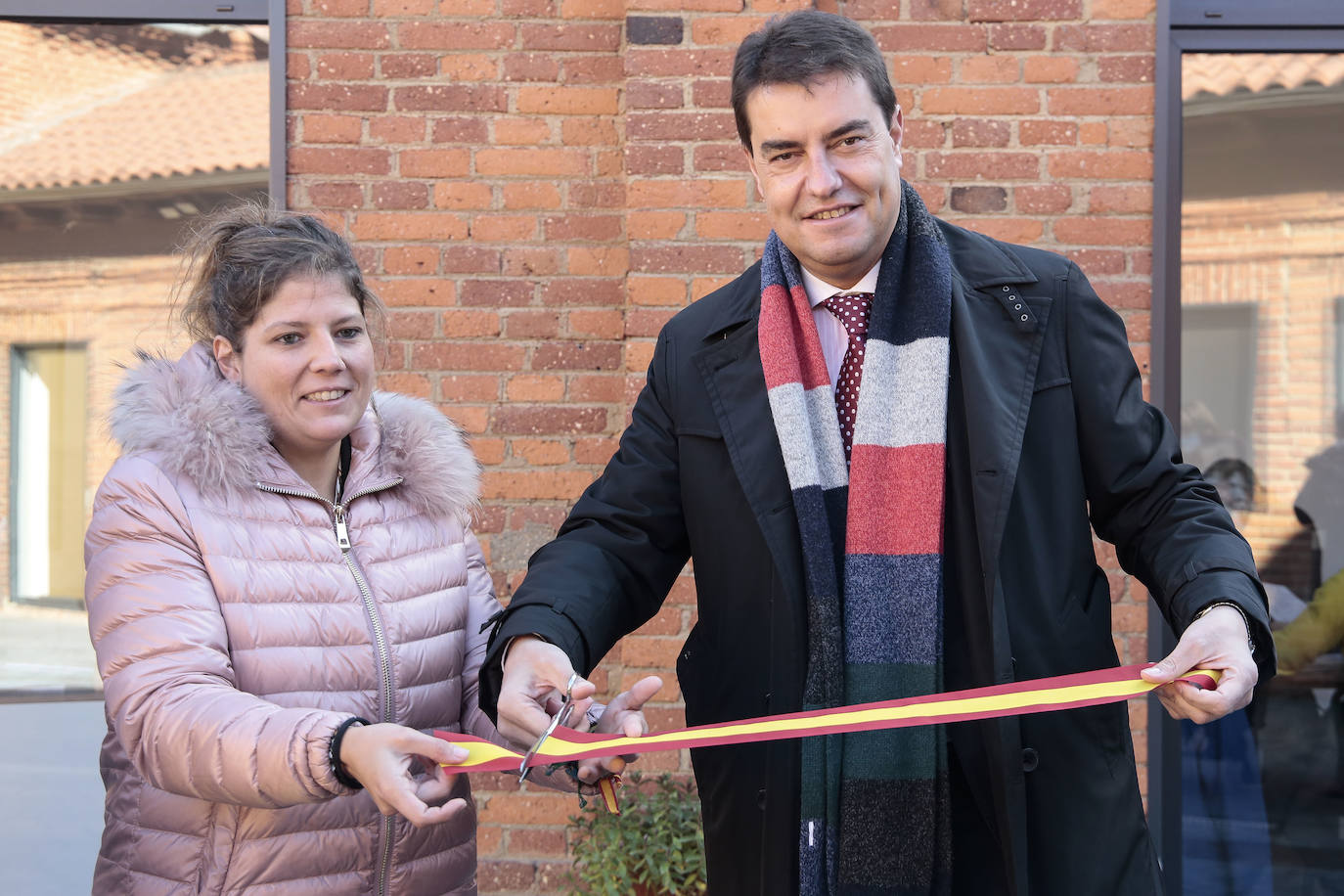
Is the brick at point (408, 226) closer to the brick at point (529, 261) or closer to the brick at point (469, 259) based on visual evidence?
the brick at point (469, 259)

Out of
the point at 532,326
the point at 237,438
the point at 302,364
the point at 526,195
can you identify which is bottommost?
the point at 237,438

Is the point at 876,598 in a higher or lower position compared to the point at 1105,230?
lower

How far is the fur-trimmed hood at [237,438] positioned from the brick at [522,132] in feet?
5.68

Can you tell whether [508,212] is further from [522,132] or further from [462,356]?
[462,356]

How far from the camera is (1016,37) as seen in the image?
12.1 feet

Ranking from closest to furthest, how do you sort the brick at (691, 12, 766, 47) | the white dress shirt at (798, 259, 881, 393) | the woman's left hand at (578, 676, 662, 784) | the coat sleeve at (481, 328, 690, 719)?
1. the woman's left hand at (578, 676, 662, 784)
2. the coat sleeve at (481, 328, 690, 719)
3. the white dress shirt at (798, 259, 881, 393)
4. the brick at (691, 12, 766, 47)

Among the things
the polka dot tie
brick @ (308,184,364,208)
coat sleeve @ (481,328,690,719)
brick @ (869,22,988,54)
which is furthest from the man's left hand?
brick @ (308,184,364,208)

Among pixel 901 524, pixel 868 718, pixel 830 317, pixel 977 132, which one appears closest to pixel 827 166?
pixel 830 317

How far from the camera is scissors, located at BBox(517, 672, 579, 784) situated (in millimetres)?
1744

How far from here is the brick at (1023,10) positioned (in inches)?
145

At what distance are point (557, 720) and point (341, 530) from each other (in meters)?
0.54

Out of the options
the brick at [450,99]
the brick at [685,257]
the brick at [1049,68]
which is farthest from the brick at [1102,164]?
the brick at [450,99]

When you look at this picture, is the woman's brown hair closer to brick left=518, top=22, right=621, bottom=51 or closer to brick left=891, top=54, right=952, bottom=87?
brick left=518, top=22, right=621, bottom=51

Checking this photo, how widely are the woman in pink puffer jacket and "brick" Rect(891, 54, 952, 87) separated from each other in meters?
2.08
